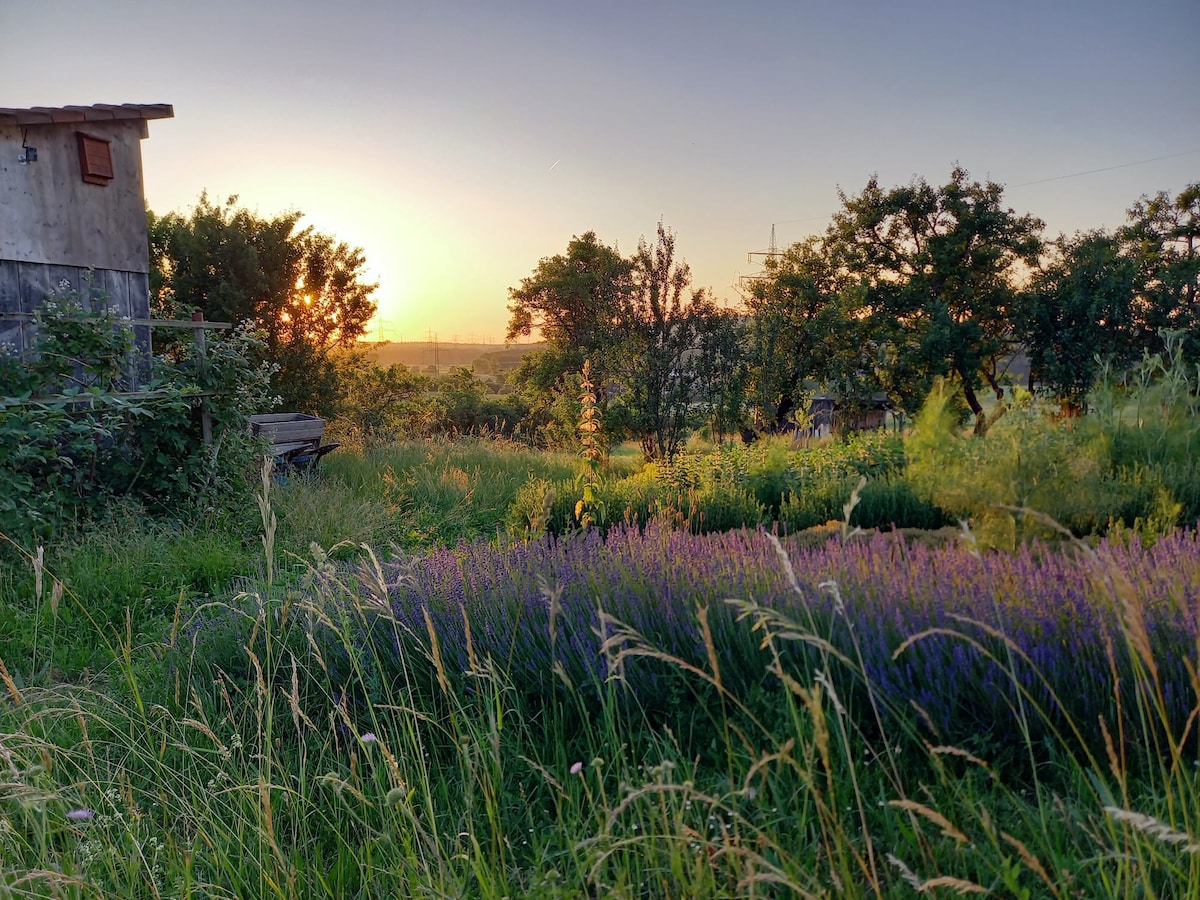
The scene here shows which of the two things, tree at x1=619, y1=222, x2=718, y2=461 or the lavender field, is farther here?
tree at x1=619, y1=222, x2=718, y2=461

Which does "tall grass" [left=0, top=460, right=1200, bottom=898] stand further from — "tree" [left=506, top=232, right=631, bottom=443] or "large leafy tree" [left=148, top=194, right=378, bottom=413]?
"tree" [left=506, top=232, right=631, bottom=443]

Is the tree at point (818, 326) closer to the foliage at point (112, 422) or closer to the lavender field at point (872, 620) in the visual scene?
the foliage at point (112, 422)

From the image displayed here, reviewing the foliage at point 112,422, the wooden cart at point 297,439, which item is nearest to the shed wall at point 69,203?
the foliage at point 112,422

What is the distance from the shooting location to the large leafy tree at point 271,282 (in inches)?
683

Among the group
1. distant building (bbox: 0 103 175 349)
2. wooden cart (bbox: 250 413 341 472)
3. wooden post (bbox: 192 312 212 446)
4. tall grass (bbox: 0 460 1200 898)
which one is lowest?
tall grass (bbox: 0 460 1200 898)

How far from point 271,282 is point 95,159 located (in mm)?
10031

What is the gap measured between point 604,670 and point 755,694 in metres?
0.49

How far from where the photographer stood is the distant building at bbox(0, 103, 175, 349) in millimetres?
7465

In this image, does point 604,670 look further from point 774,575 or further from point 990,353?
point 990,353

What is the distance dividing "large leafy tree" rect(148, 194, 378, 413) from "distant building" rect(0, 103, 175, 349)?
8.15 m

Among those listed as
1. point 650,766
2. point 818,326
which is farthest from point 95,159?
point 818,326

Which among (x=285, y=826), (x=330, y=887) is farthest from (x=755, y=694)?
(x=285, y=826)

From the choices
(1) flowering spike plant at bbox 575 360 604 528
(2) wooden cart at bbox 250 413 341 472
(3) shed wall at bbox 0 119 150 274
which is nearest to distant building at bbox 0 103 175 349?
(3) shed wall at bbox 0 119 150 274

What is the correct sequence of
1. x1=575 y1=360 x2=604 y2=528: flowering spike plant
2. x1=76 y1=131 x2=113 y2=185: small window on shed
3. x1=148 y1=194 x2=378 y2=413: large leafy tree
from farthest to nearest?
x1=148 y1=194 x2=378 y2=413: large leafy tree < x1=76 y1=131 x2=113 y2=185: small window on shed < x1=575 y1=360 x2=604 y2=528: flowering spike plant
